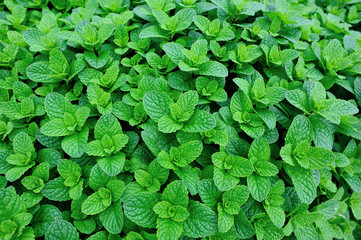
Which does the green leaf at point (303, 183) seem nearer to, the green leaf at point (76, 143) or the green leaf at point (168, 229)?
the green leaf at point (168, 229)

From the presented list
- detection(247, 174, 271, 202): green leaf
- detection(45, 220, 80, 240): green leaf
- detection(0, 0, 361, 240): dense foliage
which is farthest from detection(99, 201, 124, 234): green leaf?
detection(247, 174, 271, 202): green leaf

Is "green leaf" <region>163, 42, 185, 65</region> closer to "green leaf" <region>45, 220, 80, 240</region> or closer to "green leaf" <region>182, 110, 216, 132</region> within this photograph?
"green leaf" <region>182, 110, 216, 132</region>

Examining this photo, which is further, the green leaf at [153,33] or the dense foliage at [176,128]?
the green leaf at [153,33]

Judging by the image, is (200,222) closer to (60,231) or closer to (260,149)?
(260,149)

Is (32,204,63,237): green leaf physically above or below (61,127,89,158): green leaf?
below

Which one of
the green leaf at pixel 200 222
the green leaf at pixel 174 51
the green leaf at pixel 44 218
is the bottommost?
the green leaf at pixel 44 218

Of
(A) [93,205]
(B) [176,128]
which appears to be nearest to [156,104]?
(B) [176,128]

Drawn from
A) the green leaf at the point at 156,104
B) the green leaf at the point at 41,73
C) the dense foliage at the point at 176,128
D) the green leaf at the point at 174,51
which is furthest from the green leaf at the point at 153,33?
the green leaf at the point at 41,73

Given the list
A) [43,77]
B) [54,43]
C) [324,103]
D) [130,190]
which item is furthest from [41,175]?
[324,103]
